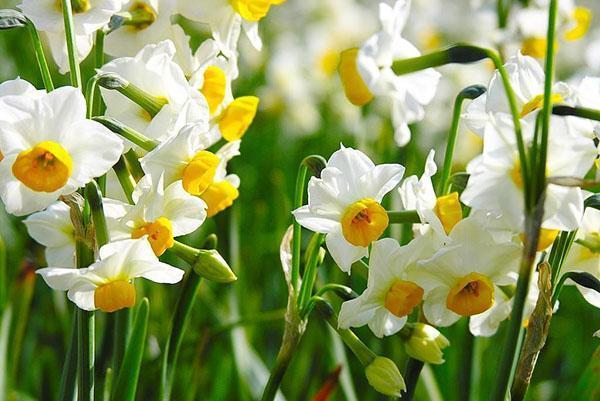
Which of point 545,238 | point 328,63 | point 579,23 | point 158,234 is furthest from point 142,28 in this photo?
point 328,63

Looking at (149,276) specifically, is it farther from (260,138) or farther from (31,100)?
(260,138)

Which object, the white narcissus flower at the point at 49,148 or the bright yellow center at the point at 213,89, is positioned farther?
the bright yellow center at the point at 213,89

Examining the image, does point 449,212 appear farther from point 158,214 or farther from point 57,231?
point 57,231

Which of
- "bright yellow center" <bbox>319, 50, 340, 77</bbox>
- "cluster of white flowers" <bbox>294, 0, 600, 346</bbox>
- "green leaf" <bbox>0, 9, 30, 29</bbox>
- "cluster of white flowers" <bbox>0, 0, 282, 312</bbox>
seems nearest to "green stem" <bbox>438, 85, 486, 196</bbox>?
"cluster of white flowers" <bbox>294, 0, 600, 346</bbox>

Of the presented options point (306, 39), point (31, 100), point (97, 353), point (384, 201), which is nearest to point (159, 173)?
point (31, 100)

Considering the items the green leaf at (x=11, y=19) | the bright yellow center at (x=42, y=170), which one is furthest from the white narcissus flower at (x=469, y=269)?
the green leaf at (x=11, y=19)

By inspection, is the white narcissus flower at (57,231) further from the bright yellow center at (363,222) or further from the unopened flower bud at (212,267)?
the bright yellow center at (363,222)

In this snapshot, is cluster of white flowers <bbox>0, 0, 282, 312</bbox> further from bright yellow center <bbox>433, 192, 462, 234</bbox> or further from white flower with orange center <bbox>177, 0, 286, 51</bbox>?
bright yellow center <bbox>433, 192, 462, 234</bbox>
